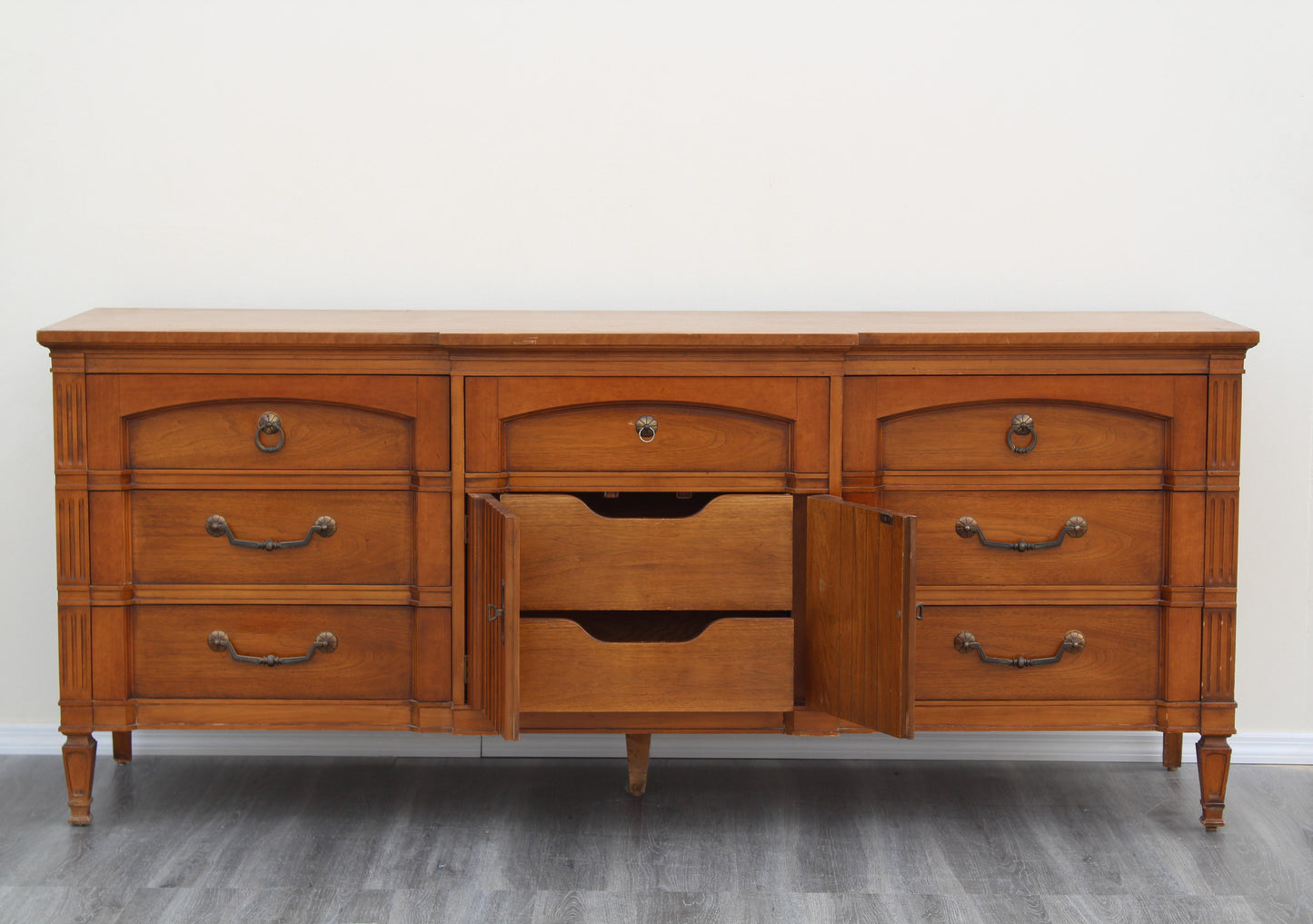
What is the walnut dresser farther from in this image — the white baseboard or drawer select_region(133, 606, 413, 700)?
the white baseboard

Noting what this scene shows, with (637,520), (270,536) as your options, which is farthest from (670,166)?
(270,536)

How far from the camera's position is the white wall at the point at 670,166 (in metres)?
2.33

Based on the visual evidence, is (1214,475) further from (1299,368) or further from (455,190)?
(455,190)

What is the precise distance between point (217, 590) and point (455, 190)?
91cm

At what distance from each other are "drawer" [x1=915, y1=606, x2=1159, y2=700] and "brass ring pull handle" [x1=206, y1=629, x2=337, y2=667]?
954 millimetres

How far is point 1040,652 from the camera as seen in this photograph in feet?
6.46

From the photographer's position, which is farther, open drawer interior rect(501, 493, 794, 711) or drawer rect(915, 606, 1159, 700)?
drawer rect(915, 606, 1159, 700)

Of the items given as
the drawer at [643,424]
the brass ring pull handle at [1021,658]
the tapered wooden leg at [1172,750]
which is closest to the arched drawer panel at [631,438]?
the drawer at [643,424]

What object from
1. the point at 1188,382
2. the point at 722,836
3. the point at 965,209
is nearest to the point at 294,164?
the point at 965,209

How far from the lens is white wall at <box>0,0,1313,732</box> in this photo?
2326 mm

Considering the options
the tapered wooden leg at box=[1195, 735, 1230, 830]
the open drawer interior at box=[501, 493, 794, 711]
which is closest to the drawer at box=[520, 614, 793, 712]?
the open drawer interior at box=[501, 493, 794, 711]

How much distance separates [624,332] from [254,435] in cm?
61

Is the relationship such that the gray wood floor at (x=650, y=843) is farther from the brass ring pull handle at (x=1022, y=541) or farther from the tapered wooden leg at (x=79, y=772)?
the brass ring pull handle at (x=1022, y=541)

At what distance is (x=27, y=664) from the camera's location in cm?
242
